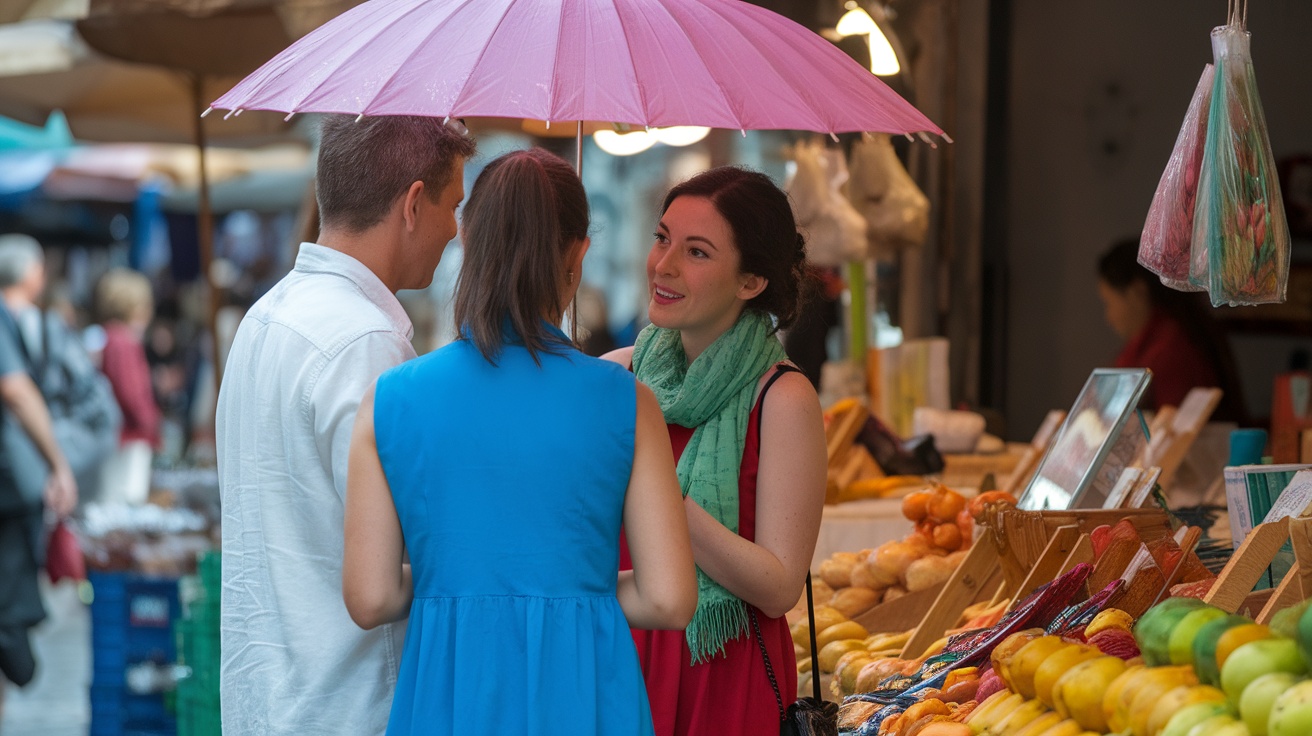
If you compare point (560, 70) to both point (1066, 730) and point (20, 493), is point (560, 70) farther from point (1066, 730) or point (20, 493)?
point (20, 493)

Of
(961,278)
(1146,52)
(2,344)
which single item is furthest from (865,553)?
(1146,52)

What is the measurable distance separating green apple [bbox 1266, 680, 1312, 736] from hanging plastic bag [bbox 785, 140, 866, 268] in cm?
409

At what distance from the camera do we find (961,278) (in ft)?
25.1

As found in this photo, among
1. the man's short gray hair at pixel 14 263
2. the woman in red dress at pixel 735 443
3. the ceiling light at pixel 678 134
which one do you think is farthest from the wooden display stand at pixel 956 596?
the man's short gray hair at pixel 14 263

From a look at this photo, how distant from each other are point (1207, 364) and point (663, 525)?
5533 mm

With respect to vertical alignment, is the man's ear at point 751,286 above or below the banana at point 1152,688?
above

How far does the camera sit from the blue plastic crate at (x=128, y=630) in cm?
505

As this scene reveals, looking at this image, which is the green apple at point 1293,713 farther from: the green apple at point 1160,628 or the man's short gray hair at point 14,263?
the man's short gray hair at point 14,263

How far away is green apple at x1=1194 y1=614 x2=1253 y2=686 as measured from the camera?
1853mm

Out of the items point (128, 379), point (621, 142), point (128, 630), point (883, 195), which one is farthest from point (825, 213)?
point (128, 379)

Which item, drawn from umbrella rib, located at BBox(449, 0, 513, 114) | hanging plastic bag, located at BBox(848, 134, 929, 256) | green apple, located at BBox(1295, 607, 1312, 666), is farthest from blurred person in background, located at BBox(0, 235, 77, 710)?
green apple, located at BBox(1295, 607, 1312, 666)

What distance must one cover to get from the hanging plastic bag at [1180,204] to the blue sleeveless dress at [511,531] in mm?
1242

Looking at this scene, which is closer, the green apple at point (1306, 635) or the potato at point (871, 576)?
the green apple at point (1306, 635)

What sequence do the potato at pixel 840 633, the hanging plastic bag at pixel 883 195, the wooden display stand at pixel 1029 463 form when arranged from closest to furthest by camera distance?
the potato at pixel 840 633 < the wooden display stand at pixel 1029 463 < the hanging plastic bag at pixel 883 195
